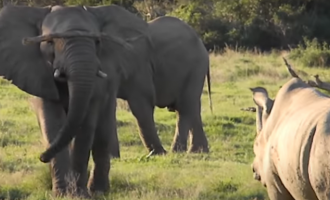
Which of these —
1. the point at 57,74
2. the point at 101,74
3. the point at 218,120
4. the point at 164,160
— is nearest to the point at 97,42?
the point at 101,74

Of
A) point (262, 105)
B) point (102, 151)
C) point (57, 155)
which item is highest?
point (262, 105)

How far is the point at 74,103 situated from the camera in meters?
7.43

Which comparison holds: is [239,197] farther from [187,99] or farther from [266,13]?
[266,13]

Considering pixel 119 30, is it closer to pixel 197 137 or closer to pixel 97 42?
pixel 97 42

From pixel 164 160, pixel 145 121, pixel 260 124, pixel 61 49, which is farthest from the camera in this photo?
pixel 145 121

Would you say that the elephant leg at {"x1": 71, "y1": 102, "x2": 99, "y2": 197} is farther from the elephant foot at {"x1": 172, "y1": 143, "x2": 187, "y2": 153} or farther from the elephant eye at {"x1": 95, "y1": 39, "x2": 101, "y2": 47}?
the elephant foot at {"x1": 172, "y1": 143, "x2": 187, "y2": 153}

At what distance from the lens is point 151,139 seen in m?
11.1

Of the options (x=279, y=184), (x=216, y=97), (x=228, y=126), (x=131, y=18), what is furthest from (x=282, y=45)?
(x=279, y=184)

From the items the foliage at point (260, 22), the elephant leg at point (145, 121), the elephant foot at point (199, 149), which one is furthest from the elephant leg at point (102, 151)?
the foliage at point (260, 22)

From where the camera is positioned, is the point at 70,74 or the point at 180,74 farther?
the point at 180,74

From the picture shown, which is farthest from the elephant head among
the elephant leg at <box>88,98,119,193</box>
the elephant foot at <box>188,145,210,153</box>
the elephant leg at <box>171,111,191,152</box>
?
the elephant leg at <box>171,111,191,152</box>

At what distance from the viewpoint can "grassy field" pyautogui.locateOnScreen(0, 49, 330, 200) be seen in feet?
27.1

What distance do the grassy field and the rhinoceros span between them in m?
2.49

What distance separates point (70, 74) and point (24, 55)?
851mm
